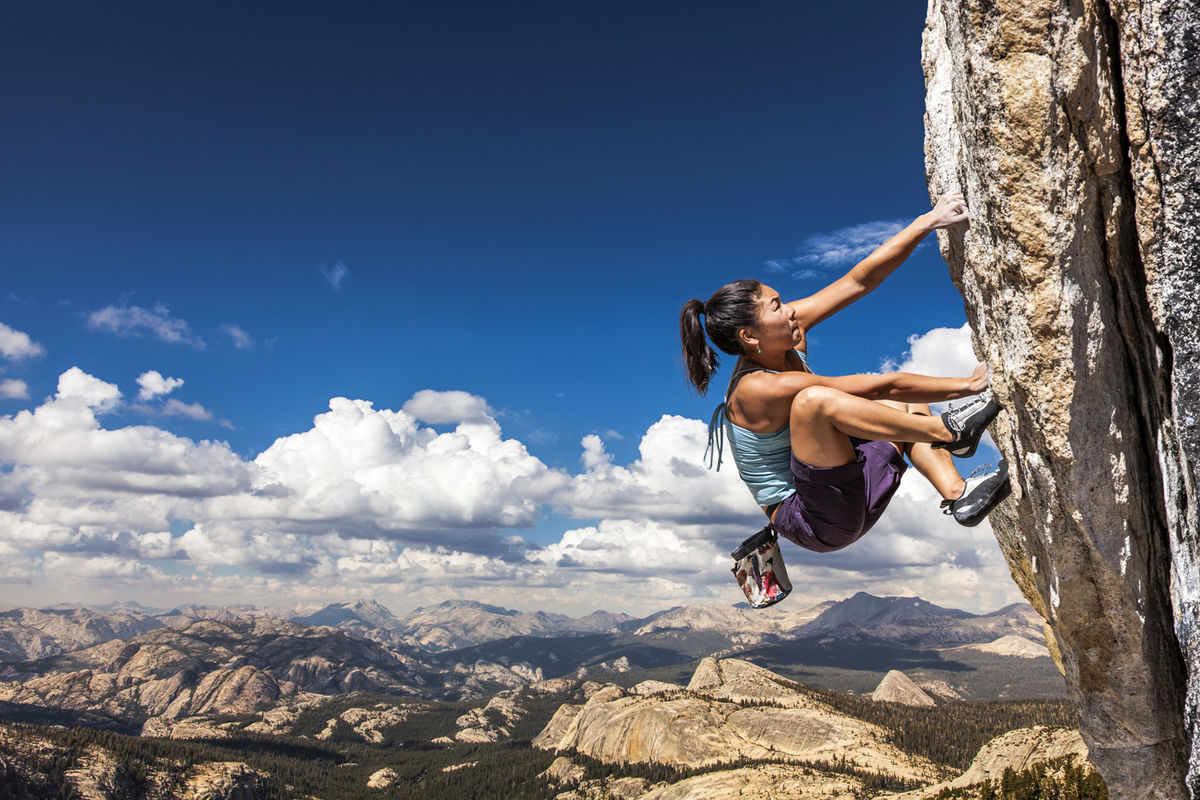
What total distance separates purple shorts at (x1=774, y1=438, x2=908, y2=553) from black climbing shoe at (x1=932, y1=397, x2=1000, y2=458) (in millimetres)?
871

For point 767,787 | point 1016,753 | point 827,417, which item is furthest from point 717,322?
point 767,787

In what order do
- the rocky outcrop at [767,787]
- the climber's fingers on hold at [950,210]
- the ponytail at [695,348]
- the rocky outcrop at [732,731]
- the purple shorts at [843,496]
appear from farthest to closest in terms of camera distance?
the rocky outcrop at [732,731] → the rocky outcrop at [767,787] → the ponytail at [695,348] → the purple shorts at [843,496] → the climber's fingers on hold at [950,210]

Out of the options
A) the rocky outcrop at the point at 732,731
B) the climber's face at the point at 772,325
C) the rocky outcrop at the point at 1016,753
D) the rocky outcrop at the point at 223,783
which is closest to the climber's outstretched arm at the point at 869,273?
the climber's face at the point at 772,325

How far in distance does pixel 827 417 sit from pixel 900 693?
180 metres

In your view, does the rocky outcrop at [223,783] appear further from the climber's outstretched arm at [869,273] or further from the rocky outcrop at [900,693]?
the climber's outstretched arm at [869,273]

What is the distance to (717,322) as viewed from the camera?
6133mm

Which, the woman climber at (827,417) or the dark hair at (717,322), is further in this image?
the dark hair at (717,322)

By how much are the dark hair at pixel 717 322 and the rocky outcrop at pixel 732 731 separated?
104 meters

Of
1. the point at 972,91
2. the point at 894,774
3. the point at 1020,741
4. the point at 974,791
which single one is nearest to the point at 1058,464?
the point at 972,91

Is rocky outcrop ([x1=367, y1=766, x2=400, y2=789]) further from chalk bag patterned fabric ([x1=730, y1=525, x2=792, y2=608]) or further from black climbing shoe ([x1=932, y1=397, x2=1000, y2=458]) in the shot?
black climbing shoe ([x1=932, y1=397, x2=1000, y2=458])

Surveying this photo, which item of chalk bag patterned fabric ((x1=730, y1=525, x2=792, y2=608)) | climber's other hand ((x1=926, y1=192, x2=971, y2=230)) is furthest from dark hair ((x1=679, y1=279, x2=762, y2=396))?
chalk bag patterned fabric ((x1=730, y1=525, x2=792, y2=608))

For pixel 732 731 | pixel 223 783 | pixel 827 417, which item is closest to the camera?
pixel 827 417

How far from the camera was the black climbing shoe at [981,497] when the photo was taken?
5.64m

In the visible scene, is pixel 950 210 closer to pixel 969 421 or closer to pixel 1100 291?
pixel 1100 291
